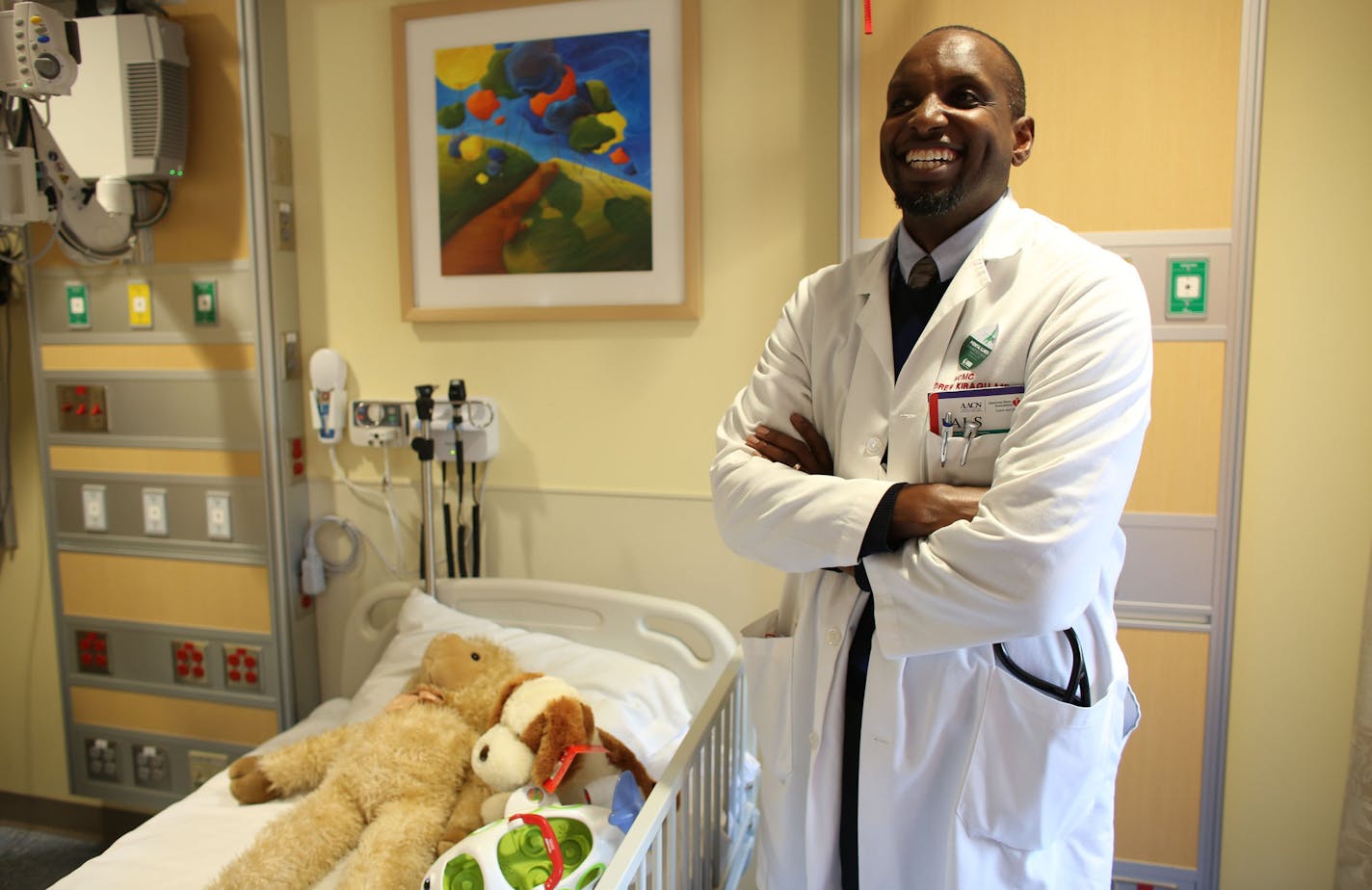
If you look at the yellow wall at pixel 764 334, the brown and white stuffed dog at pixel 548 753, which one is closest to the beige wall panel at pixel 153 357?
the yellow wall at pixel 764 334

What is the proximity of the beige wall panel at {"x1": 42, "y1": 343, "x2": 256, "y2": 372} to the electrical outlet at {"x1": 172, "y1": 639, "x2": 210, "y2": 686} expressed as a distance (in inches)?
31.4

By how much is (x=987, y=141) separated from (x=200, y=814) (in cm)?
200

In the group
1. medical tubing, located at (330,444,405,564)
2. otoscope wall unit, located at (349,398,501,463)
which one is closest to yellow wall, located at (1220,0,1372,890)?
otoscope wall unit, located at (349,398,501,463)

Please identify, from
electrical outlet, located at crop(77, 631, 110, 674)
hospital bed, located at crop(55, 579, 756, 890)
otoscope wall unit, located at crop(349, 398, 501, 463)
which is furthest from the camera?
electrical outlet, located at crop(77, 631, 110, 674)

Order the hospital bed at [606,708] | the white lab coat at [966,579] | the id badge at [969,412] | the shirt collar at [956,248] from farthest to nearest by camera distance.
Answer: the hospital bed at [606,708] < the shirt collar at [956,248] < the id badge at [969,412] < the white lab coat at [966,579]

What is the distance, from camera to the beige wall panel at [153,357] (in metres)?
2.53

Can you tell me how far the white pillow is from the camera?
6.49 ft

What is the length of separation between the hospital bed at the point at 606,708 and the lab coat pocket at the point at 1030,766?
471mm

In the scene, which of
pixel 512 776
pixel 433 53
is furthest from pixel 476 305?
pixel 512 776

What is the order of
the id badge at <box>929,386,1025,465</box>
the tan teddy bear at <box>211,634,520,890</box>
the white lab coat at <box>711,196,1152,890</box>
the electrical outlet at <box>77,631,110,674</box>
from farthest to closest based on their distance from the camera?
the electrical outlet at <box>77,631,110,674</box>, the tan teddy bear at <box>211,634,520,890</box>, the id badge at <box>929,386,1025,465</box>, the white lab coat at <box>711,196,1152,890</box>

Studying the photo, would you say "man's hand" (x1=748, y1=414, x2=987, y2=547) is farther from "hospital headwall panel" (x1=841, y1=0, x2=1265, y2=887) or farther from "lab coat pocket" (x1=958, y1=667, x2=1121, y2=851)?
"hospital headwall panel" (x1=841, y1=0, x2=1265, y2=887)

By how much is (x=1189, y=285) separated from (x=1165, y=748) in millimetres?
980

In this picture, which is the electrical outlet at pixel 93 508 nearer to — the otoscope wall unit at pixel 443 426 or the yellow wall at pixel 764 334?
the yellow wall at pixel 764 334

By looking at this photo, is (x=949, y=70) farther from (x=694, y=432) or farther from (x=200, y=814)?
(x=200, y=814)
